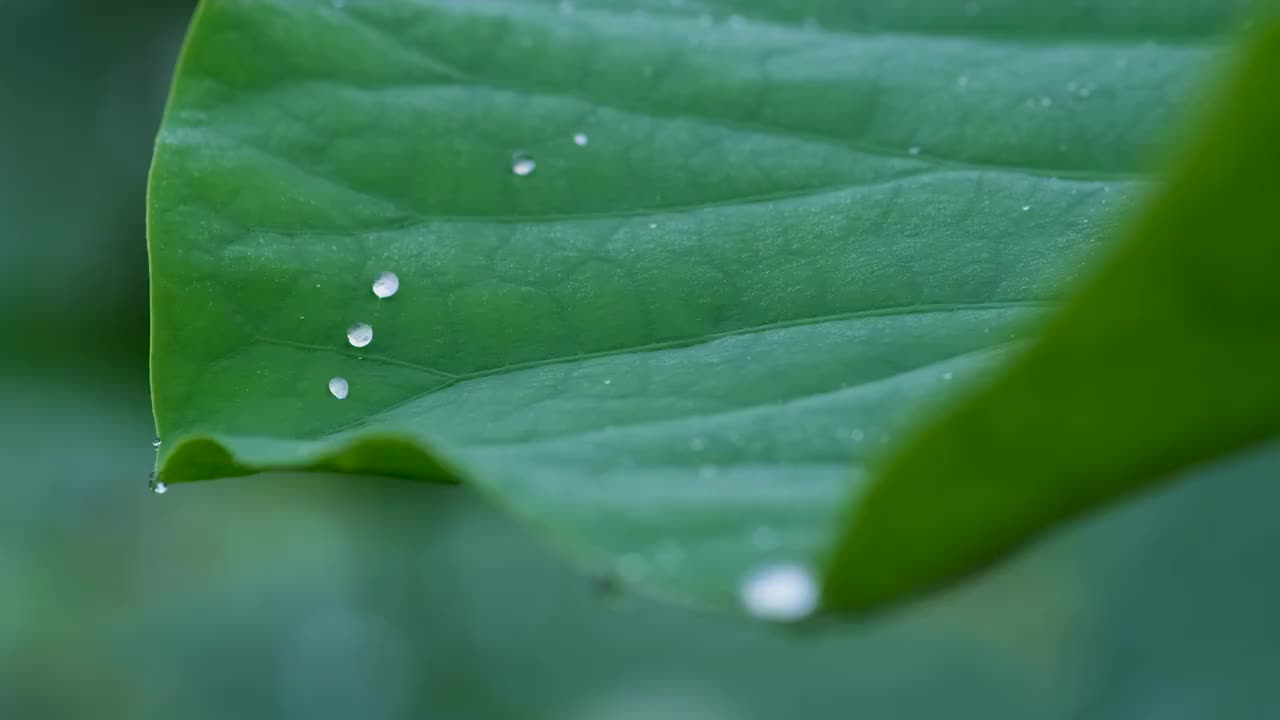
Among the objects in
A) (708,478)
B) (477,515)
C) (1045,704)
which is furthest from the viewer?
(477,515)

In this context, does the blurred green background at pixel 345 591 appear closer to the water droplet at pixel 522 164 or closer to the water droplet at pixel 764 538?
the water droplet at pixel 522 164

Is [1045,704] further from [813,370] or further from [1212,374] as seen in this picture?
[1212,374]

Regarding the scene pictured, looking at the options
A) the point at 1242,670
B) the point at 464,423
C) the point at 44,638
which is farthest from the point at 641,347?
the point at 44,638

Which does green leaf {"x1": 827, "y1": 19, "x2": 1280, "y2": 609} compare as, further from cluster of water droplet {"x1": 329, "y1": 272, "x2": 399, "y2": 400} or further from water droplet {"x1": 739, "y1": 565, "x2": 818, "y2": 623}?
cluster of water droplet {"x1": 329, "y1": 272, "x2": 399, "y2": 400}

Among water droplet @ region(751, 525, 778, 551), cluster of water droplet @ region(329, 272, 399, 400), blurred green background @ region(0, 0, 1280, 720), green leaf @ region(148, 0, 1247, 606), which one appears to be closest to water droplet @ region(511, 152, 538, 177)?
green leaf @ region(148, 0, 1247, 606)

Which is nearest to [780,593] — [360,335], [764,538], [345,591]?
[764,538]

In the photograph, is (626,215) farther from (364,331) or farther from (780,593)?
(780,593)

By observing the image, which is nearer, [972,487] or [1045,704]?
[972,487]
